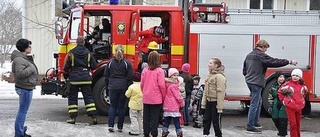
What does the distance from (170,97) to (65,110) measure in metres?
4.76

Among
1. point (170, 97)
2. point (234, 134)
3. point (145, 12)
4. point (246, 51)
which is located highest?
point (145, 12)

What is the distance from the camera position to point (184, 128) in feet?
32.0

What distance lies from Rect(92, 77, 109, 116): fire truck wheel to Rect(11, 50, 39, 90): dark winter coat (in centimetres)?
309

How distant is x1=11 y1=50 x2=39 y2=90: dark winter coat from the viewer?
7.68 m

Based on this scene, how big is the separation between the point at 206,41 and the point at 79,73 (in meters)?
3.16

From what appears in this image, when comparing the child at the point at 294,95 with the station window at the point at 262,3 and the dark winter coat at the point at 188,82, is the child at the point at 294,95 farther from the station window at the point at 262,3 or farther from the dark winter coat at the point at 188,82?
the station window at the point at 262,3

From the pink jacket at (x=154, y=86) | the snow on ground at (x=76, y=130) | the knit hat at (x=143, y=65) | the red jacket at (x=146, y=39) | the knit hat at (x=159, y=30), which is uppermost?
the knit hat at (x=159, y=30)

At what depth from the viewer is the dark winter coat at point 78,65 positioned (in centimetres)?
962

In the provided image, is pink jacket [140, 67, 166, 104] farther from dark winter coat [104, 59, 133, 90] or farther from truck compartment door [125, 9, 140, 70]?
truck compartment door [125, 9, 140, 70]

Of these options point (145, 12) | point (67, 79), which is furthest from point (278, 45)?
point (67, 79)

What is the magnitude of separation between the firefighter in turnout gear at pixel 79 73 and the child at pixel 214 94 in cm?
261

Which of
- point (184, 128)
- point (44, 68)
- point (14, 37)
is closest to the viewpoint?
point (184, 128)

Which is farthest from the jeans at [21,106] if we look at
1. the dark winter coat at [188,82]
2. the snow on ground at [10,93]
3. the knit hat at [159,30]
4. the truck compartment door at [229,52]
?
the snow on ground at [10,93]

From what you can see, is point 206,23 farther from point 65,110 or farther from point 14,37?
point 14,37
